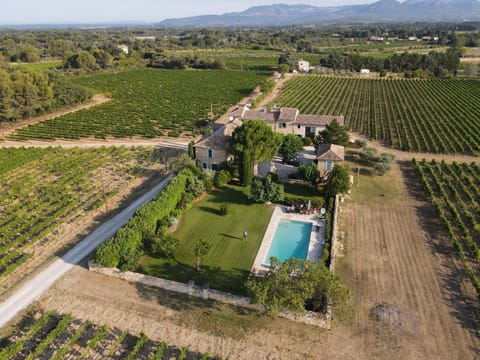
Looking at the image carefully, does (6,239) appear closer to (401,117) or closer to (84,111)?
(84,111)

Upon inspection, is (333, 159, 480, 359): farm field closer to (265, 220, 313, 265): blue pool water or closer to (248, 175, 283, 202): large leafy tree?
(265, 220, 313, 265): blue pool water

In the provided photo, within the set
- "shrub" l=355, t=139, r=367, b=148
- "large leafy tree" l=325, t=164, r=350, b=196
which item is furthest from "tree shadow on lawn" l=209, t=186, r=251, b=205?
"shrub" l=355, t=139, r=367, b=148

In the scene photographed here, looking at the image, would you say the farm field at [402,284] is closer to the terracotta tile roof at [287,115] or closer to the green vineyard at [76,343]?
the green vineyard at [76,343]

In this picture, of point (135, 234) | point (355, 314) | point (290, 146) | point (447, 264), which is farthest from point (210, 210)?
point (447, 264)

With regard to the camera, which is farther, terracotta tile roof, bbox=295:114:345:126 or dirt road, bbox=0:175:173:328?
terracotta tile roof, bbox=295:114:345:126

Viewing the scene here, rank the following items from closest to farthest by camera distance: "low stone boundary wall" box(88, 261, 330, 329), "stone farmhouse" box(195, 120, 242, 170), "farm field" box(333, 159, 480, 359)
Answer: "farm field" box(333, 159, 480, 359) → "low stone boundary wall" box(88, 261, 330, 329) → "stone farmhouse" box(195, 120, 242, 170)

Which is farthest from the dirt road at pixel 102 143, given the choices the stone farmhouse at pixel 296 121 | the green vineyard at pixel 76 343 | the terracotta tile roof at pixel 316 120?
the green vineyard at pixel 76 343
